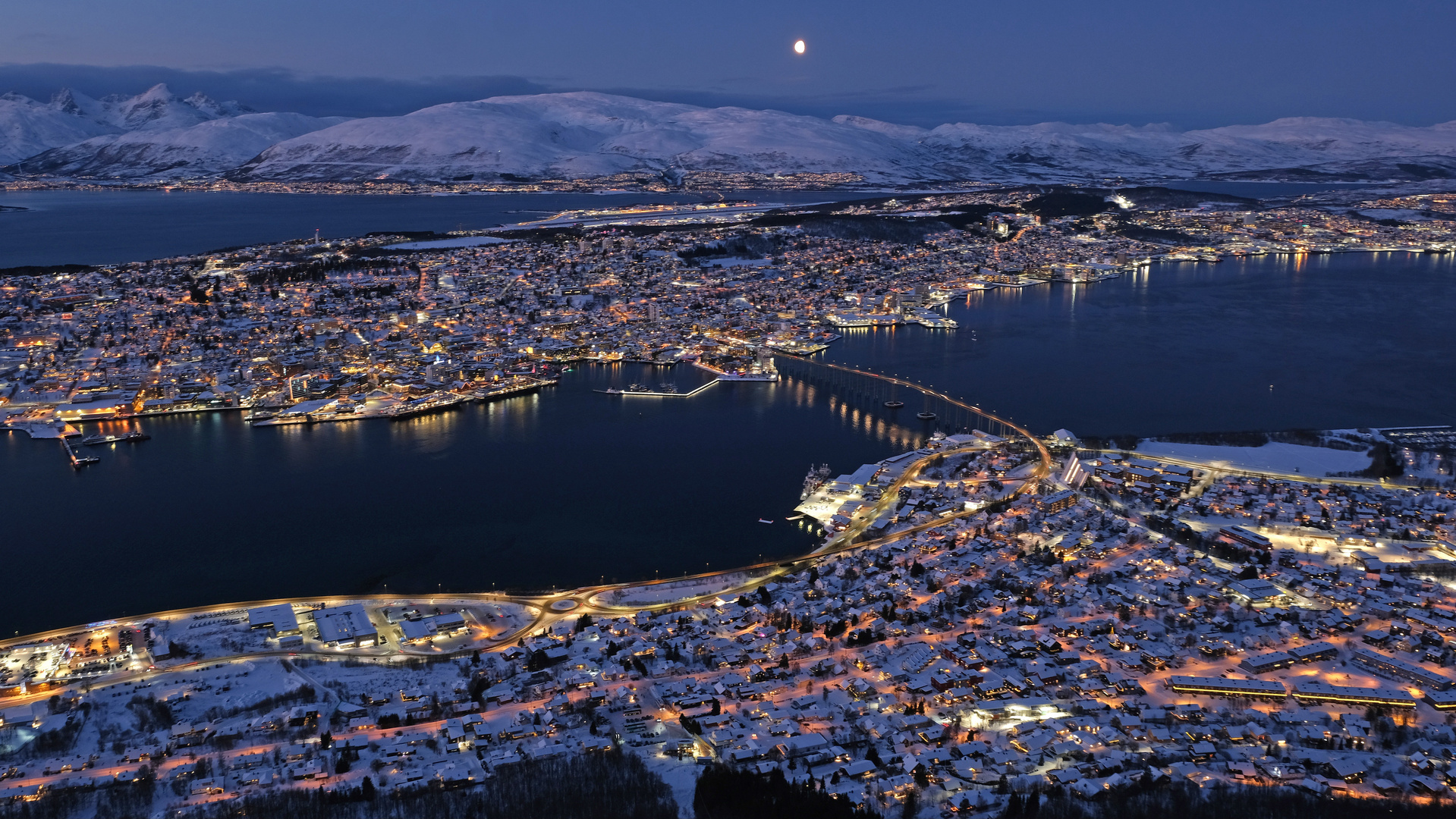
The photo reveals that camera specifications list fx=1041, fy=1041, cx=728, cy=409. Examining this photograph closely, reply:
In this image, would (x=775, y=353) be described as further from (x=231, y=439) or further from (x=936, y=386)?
(x=231, y=439)

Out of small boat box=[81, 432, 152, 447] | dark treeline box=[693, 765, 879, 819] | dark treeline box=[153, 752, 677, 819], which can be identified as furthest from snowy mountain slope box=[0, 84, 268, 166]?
dark treeline box=[693, 765, 879, 819]

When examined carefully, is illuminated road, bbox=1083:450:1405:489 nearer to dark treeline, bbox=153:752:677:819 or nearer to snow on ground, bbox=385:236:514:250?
dark treeline, bbox=153:752:677:819

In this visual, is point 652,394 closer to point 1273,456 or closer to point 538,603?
point 538,603

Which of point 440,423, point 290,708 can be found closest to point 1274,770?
point 290,708

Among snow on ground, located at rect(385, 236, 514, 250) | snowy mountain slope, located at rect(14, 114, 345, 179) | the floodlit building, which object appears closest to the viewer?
the floodlit building

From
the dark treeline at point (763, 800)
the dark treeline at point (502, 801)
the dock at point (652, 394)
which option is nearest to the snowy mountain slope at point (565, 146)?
the dock at point (652, 394)

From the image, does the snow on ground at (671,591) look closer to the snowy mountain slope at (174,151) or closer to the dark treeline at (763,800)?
the dark treeline at (763,800)

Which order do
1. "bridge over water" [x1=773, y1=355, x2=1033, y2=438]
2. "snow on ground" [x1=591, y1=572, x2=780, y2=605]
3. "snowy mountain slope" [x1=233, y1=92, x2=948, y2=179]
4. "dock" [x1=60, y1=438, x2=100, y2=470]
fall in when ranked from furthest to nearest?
"snowy mountain slope" [x1=233, y1=92, x2=948, y2=179] → "bridge over water" [x1=773, y1=355, x2=1033, y2=438] → "dock" [x1=60, y1=438, x2=100, y2=470] → "snow on ground" [x1=591, y1=572, x2=780, y2=605]
